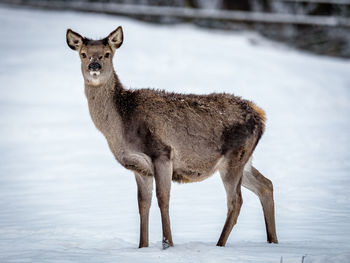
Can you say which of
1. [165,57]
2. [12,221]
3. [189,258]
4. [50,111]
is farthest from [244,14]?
[189,258]

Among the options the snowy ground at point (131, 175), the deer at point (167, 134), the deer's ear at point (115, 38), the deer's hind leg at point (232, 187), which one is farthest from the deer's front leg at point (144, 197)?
the deer's ear at point (115, 38)

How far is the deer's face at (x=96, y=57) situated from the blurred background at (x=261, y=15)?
1534 cm

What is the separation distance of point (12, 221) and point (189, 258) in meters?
3.29

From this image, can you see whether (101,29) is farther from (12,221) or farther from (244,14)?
(12,221)

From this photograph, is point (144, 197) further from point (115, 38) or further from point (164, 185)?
point (115, 38)

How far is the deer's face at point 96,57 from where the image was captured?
24.7 ft

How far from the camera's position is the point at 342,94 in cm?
1908

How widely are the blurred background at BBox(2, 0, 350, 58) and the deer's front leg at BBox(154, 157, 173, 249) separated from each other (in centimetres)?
1646

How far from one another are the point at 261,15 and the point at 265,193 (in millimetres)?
15915

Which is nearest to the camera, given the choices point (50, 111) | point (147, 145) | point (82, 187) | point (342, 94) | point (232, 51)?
point (147, 145)

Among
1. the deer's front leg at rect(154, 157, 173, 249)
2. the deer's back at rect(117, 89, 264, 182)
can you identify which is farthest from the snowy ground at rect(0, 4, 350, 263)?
the deer's back at rect(117, 89, 264, 182)

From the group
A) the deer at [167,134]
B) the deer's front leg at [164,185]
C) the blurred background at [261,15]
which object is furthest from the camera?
the blurred background at [261,15]

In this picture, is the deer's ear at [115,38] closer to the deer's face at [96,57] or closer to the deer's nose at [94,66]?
the deer's face at [96,57]

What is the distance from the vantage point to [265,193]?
25.8 feet
